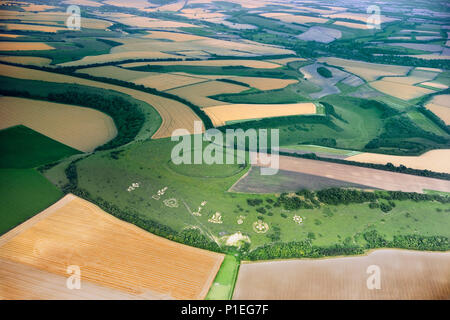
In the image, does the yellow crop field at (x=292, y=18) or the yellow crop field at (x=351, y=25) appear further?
the yellow crop field at (x=292, y=18)

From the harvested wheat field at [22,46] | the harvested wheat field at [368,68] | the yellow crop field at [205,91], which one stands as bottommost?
the yellow crop field at [205,91]

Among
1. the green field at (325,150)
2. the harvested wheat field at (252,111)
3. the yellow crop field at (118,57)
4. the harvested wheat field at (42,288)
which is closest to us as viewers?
the harvested wheat field at (42,288)

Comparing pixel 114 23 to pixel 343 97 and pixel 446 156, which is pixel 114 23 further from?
pixel 446 156

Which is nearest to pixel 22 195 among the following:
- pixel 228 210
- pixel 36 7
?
pixel 228 210

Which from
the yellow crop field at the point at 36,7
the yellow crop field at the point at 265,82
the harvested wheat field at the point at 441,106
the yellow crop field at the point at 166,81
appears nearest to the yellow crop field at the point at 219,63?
the yellow crop field at the point at 166,81

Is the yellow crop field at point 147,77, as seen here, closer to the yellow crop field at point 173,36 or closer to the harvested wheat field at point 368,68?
the harvested wheat field at point 368,68

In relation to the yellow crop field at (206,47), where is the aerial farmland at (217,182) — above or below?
below

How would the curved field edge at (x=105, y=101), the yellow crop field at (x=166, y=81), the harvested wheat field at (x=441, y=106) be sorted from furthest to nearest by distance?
1. the yellow crop field at (x=166, y=81)
2. the harvested wheat field at (x=441, y=106)
3. the curved field edge at (x=105, y=101)
